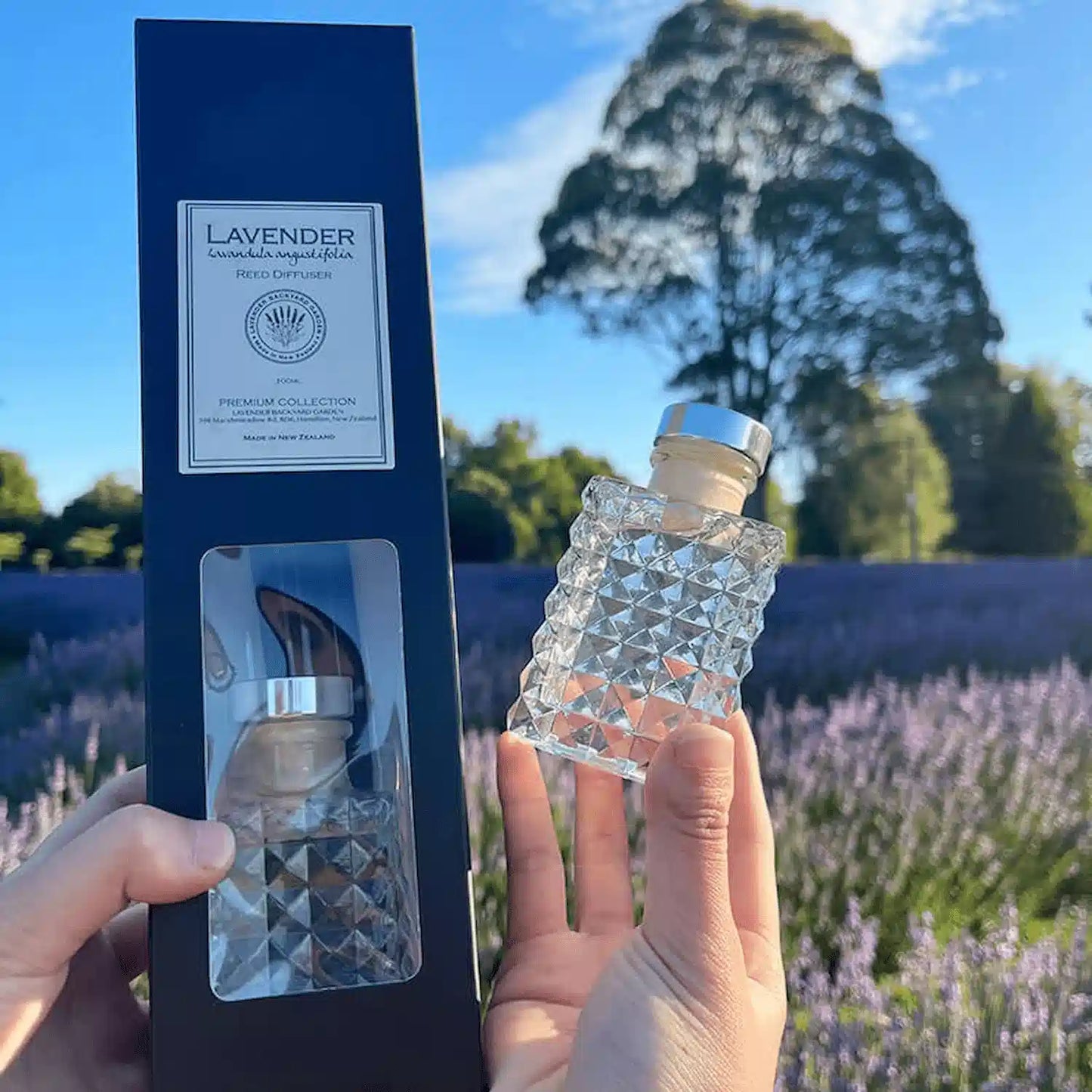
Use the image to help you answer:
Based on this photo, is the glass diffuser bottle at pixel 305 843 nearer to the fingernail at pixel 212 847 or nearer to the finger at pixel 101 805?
the fingernail at pixel 212 847

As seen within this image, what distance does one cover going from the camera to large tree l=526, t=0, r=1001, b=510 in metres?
1.94

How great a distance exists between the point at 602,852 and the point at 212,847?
52cm

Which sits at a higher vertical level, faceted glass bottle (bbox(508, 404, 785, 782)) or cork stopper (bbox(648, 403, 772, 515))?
cork stopper (bbox(648, 403, 772, 515))

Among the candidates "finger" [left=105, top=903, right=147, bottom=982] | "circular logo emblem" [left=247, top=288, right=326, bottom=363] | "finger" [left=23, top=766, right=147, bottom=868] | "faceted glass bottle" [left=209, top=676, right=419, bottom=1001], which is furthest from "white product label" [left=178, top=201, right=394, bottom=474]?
"finger" [left=105, top=903, right=147, bottom=982]

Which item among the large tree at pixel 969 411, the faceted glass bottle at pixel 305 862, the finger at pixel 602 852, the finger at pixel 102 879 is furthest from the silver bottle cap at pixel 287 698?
the large tree at pixel 969 411

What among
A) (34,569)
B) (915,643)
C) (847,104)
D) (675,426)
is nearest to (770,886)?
(675,426)

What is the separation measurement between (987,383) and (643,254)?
818 millimetres

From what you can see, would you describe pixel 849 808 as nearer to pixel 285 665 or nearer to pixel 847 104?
pixel 285 665

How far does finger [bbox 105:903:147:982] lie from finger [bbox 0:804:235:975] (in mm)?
268

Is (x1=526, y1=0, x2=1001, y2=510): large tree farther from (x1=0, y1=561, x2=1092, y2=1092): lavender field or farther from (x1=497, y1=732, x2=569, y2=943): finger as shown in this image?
(x1=497, y1=732, x2=569, y2=943): finger

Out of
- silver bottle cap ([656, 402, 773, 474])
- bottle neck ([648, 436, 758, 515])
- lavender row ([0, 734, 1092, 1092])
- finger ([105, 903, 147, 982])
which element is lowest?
lavender row ([0, 734, 1092, 1092])

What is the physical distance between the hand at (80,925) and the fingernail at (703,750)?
0.40m

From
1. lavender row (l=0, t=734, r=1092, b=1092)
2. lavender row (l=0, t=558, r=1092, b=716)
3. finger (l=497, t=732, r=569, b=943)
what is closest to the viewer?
finger (l=497, t=732, r=569, b=943)

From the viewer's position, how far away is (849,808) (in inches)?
68.0
